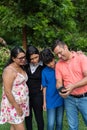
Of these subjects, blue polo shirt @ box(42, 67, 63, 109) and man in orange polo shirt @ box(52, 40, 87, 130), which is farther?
blue polo shirt @ box(42, 67, 63, 109)

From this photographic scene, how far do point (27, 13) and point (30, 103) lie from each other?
6.13 metres

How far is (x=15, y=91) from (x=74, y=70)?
31.1 inches

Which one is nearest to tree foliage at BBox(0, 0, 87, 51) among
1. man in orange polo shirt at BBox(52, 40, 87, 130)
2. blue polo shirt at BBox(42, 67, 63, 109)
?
blue polo shirt at BBox(42, 67, 63, 109)

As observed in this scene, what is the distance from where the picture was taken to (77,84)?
377 centimetres

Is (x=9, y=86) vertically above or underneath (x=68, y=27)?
above

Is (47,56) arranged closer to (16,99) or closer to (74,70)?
(74,70)

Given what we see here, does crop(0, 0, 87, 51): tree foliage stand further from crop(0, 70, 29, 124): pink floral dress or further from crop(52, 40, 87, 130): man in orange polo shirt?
crop(52, 40, 87, 130): man in orange polo shirt

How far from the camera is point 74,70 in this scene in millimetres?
3854

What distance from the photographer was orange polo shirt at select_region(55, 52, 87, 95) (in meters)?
3.85

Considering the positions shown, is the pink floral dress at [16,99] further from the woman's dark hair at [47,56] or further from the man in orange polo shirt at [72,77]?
the man in orange polo shirt at [72,77]

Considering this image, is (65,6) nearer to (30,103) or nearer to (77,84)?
(30,103)

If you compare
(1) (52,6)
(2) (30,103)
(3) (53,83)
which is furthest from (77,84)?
(1) (52,6)

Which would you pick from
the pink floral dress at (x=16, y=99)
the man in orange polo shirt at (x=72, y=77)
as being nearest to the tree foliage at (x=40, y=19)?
the pink floral dress at (x=16, y=99)

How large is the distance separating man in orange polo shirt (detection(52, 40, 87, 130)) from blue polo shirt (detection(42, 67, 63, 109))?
0.31 meters
